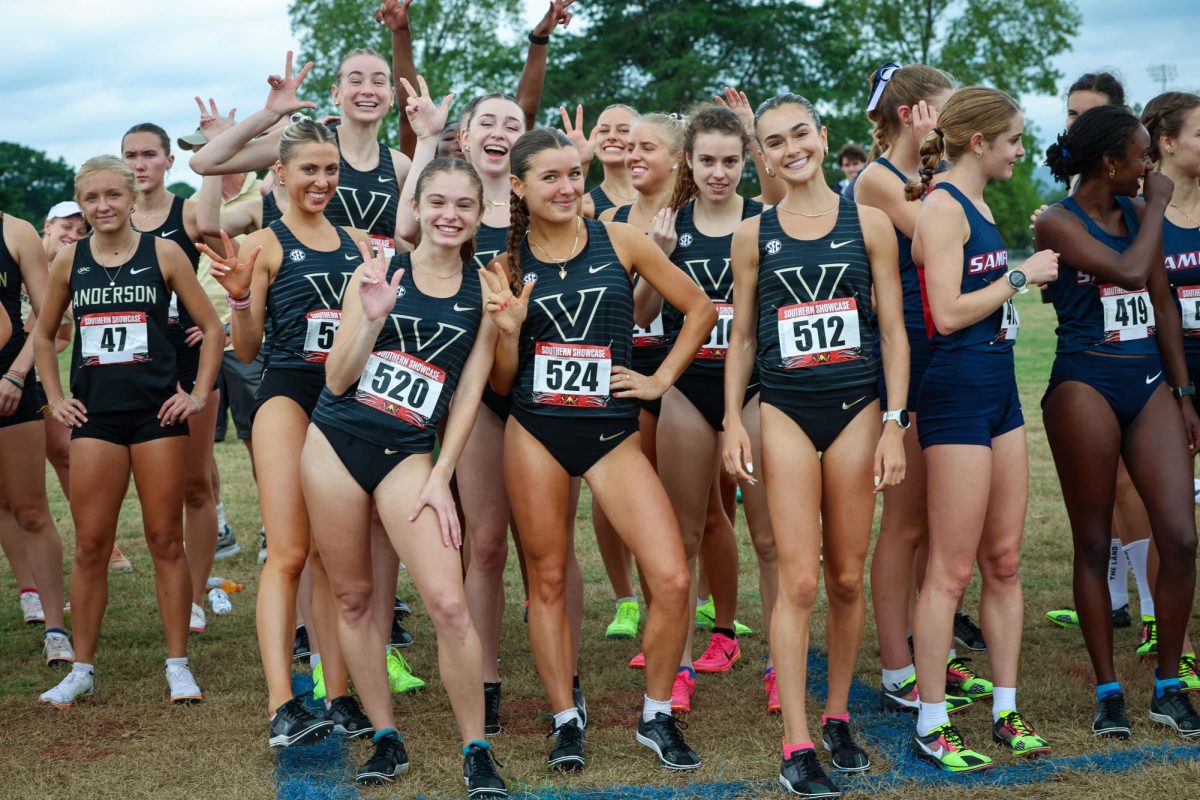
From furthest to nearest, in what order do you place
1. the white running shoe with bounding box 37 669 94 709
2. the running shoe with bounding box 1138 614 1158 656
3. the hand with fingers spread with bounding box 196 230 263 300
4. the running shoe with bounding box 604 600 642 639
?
the running shoe with bounding box 604 600 642 639 → the running shoe with bounding box 1138 614 1158 656 → the white running shoe with bounding box 37 669 94 709 → the hand with fingers spread with bounding box 196 230 263 300

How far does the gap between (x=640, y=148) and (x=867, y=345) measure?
5.13 feet

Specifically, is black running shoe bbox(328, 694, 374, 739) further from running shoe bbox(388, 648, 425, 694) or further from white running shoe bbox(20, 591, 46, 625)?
white running shoe bbox(20, 591, 46, 625)

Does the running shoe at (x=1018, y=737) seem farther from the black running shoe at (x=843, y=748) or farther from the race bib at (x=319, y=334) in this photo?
the race bib at (x=319, y=334)

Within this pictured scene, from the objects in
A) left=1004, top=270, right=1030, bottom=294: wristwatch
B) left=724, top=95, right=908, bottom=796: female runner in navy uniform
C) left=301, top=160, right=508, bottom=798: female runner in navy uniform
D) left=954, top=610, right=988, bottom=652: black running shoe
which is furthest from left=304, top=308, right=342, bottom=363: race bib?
left=954, top=610, right=988, bottom=652: black running shoe

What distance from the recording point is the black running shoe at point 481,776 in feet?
13.5

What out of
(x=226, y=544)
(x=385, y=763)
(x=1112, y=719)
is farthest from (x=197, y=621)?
(x=1112, y=719)

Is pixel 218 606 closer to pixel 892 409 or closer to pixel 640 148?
pixel 640 148

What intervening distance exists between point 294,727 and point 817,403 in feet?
7.15

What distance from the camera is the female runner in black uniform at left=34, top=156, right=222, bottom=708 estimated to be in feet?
17.5

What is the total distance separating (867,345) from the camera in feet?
14.2

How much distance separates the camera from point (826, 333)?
4273mm

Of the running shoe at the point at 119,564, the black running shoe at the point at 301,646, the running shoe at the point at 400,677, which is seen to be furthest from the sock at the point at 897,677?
the running shoe at the point at 119,564

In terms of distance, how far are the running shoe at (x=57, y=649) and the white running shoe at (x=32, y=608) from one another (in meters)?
0.80

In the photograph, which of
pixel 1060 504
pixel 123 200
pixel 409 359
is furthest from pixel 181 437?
pixel 1060 504
